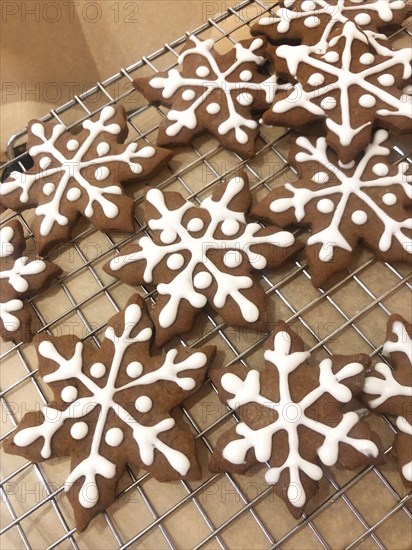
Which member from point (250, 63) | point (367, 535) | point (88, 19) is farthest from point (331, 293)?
point (88, 19)

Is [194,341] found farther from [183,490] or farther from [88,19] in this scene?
[88,19]

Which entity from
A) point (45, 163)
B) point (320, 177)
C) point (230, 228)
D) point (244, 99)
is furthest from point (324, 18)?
point (45, 163)

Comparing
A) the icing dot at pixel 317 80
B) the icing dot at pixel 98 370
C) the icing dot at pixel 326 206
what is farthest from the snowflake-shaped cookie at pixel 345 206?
the icing dot at pixel 98 370

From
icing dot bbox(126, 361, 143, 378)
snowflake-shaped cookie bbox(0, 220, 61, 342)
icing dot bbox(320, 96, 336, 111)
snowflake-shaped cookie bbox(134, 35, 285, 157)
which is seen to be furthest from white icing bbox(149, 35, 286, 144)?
icing dot bbox(126, 361, 143, 378)

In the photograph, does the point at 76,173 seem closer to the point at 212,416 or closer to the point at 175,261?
the point at 175,261

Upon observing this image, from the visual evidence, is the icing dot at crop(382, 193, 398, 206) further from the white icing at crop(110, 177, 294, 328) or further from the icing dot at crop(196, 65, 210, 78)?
the icing dot at crop(196, 65, 210, 78)

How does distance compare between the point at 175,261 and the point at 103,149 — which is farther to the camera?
the point at 103,149
